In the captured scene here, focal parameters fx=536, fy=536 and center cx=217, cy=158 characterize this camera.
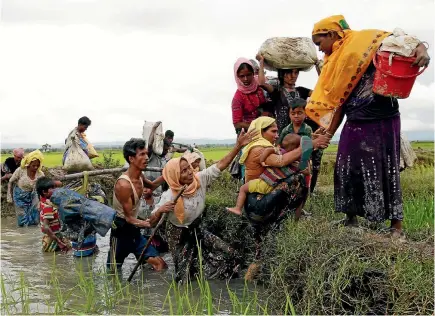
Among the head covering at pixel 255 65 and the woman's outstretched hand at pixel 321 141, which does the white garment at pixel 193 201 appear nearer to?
the woman's outstretched hand at pixel 321 141

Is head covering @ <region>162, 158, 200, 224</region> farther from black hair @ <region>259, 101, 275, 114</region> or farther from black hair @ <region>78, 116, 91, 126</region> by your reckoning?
black hair @ <region>78, 116, 91, 126</region>

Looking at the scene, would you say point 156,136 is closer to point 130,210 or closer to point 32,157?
point 130,210

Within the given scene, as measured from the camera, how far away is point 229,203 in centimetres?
649

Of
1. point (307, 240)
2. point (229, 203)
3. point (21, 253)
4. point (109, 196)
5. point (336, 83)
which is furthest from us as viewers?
point (109, 196)

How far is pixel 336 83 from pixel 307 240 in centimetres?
146

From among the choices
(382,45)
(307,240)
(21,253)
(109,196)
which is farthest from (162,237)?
(109,196)

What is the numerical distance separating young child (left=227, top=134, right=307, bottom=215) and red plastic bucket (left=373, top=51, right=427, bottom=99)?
1.02m

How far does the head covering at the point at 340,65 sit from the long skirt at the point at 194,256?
1.64 m

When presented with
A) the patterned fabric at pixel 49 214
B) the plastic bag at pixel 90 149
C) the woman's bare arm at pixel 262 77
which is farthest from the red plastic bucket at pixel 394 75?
the plastic bag at pixel 90 149

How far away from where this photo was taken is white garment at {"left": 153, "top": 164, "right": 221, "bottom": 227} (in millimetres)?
5352

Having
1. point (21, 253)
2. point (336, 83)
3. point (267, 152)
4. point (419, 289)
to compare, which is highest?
point (336, 83)

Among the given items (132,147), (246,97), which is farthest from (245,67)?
(132,147)

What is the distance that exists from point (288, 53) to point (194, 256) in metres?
2.45

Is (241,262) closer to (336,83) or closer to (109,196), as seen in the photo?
(336,83)
